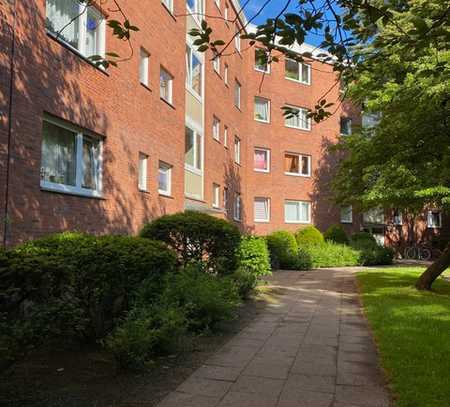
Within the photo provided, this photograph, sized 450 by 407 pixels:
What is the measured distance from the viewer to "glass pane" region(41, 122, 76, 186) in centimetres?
940

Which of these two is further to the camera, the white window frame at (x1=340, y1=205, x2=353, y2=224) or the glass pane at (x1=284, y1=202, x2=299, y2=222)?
the white window frame at (x1=340, y1=205, x2=353, y2=224)

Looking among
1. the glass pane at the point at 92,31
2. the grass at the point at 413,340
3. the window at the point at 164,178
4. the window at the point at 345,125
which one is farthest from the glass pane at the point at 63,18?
the window at the point at 345,125

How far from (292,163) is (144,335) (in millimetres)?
26391

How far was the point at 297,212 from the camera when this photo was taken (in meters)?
30.4

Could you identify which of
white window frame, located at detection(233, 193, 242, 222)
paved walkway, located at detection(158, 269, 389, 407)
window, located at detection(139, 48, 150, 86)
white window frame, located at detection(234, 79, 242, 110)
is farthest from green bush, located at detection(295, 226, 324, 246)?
paved walkway, located at detection(158, 269, 389, 407)

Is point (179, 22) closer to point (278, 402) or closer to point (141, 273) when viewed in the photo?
point (141, 273)

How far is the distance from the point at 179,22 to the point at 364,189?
33.0ft

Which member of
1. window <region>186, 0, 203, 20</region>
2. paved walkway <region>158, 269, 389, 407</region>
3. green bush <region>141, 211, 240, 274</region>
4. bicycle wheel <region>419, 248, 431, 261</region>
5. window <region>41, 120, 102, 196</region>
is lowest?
paved walkway <region>158, 269, 389, 407</region>

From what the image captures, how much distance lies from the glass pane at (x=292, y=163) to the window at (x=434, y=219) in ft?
38.6

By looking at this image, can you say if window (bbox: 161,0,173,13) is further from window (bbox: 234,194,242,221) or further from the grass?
window (bbox: 234,194,242,221)

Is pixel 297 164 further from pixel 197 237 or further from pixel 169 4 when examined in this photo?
pixel 197 237

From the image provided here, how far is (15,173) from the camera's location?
816 cm

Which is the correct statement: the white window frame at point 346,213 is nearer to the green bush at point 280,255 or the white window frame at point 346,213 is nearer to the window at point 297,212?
the window at point 297,212

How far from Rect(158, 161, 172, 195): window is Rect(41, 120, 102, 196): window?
418 centimetres
